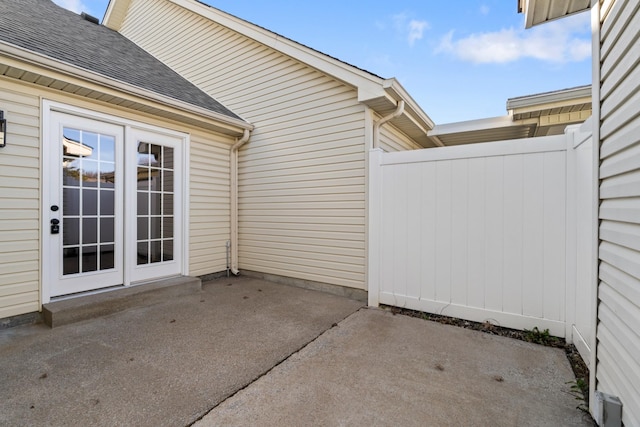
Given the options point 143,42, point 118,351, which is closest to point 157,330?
point 118,351

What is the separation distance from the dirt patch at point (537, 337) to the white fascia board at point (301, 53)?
2741 mm

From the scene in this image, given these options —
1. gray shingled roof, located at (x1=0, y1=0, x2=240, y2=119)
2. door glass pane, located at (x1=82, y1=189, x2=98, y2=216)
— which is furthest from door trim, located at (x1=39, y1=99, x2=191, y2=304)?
gray shingled roof, located at (x1=0, y1=0, x2=240, y2=119)

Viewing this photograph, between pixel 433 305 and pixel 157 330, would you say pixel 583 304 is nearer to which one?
pixel 433 305

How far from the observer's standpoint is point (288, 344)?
8.96 ft

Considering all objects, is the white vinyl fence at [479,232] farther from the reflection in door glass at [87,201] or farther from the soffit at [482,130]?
the reflection in door glass at [87,201]

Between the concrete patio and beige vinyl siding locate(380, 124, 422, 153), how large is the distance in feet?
8.70

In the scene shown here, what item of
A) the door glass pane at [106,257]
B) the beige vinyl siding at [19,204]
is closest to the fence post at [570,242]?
the door glass pane at [106,257]

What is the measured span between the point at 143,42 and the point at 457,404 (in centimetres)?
907

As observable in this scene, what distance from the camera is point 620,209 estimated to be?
1477 mm

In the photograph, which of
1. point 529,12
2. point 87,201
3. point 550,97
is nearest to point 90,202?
point 87,201

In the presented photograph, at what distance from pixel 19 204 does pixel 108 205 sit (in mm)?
838

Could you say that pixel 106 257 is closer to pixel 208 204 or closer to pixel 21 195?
pixel 21 195

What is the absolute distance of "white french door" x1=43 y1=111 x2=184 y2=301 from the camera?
3.42 m

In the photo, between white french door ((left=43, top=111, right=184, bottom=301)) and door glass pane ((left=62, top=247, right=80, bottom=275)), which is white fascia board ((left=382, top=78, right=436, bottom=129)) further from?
door glass pane ((left=62, top=247, right=80, bottom=275))
